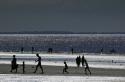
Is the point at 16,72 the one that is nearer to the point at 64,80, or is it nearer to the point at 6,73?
the point at 6,73

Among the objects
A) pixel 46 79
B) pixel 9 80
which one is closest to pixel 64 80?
pixel 46 79

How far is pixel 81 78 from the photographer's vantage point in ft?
128

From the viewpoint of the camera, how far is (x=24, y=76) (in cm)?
4056

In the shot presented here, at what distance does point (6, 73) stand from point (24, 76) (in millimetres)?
3609

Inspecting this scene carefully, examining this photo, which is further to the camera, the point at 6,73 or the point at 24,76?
the point at 6,73

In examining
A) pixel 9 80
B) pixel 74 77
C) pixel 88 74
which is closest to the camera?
pixel 9 80

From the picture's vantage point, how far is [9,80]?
37156mm

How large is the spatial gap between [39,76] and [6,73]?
4.43m

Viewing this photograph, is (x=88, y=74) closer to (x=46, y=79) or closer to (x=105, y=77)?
(x=105, y=77)

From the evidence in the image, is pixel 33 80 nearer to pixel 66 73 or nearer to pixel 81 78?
pixel 81 78

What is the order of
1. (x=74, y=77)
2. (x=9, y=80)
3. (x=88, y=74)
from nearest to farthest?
(x=9, y=80) < (x=74, y=77) < (x=88, y=74)

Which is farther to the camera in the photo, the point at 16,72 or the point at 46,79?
the point at 16,72

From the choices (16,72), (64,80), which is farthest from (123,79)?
(16,72)

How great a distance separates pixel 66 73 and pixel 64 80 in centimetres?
619
